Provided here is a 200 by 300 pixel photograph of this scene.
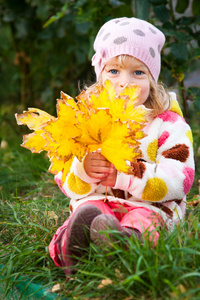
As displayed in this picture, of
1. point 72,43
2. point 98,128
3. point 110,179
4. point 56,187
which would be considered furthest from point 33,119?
point 72,43

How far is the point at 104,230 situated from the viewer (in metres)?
1.67

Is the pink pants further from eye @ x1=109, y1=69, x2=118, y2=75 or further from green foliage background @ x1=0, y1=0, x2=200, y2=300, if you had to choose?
eye @ x1=109, y1=69, x2=118, y2=75

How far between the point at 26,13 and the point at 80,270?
3.64 metres

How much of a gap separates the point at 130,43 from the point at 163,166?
0.57 metres

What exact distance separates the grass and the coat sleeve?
5.8 inches

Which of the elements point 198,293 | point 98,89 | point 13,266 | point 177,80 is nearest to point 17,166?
point 177,80

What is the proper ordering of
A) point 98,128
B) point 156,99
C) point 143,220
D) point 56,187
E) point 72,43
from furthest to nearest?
point 72,43 < point 56,187 < point 156,99 < point 143,220 < point 98,128

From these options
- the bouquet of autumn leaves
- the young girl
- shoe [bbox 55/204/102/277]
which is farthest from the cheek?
shoe [bbox 55/204/102/277]

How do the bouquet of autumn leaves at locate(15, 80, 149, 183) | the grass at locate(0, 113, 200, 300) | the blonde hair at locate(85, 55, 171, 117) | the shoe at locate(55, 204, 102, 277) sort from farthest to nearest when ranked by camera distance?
the blonde hair at locate(85, 55, 171, 117) < the shoe at locate(55, 204, 102, 277) < the bouquet of autumn leaves at locate(15, 80, 149, 183) < the grass at locate(0, 113, 200, 300)

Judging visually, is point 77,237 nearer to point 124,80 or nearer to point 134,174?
point 134,174

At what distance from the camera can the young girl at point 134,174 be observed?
1.74 m

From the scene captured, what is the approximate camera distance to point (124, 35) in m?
2.06

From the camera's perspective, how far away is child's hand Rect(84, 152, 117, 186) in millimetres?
1798

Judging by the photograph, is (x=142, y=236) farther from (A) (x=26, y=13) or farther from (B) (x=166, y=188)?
(A) (x=26, y=13)
